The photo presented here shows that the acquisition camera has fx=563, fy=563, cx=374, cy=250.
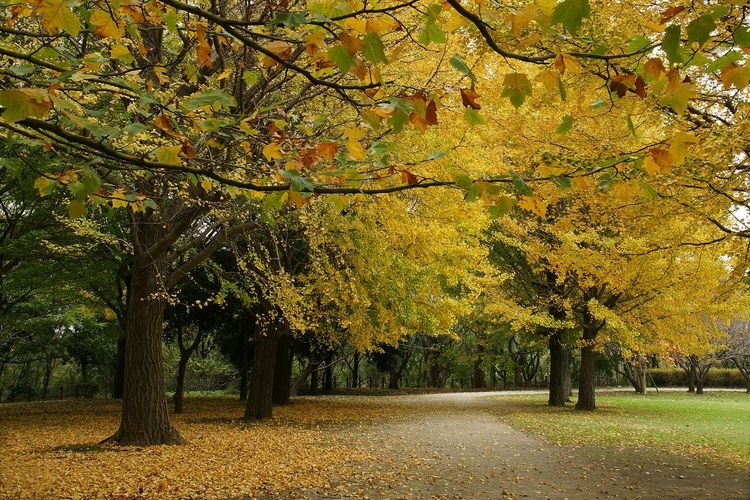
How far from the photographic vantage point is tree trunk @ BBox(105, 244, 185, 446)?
9.97 meters

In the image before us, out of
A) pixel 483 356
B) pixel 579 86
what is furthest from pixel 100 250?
pixel 483 356

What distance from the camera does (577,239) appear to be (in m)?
12.9

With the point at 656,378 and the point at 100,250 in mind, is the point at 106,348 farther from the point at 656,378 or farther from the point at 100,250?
the point at 656,378

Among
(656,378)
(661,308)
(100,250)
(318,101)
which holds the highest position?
(318,101)

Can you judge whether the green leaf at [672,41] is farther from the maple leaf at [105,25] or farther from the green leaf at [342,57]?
the maple leaf at [105,25]

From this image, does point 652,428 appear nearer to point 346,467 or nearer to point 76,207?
point 346,467

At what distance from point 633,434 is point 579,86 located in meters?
9.55

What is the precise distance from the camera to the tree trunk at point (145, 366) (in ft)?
32.7

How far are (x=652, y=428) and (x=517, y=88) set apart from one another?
14916 millimetres

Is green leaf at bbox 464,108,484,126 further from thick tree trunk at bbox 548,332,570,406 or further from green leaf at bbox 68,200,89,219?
thick tree trunk at bbox 548,332,570,406

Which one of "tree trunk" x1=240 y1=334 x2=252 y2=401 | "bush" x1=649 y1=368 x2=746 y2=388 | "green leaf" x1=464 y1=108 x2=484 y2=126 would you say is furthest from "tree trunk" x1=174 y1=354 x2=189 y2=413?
"bush" x1=649 y1=368 x2=746 y2=388

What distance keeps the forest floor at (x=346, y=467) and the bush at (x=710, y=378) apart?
120 feet

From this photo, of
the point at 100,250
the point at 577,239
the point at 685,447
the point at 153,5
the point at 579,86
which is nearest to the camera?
the point at 153,5

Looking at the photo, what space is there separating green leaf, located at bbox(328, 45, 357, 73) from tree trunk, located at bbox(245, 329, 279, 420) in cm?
1449
